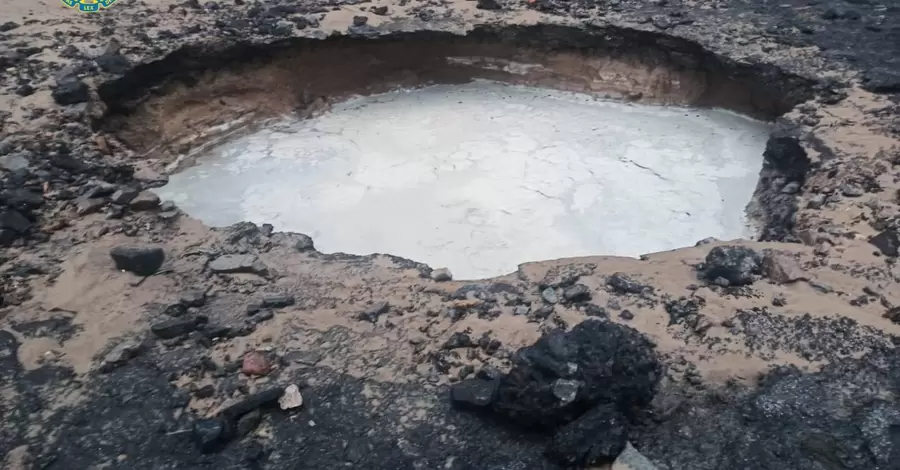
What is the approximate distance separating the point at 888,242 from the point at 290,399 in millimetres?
2846

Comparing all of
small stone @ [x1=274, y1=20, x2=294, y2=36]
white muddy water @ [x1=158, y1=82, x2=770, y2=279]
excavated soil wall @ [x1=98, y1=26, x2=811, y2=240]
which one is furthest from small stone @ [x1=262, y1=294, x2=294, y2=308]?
small stone @ [x1=274, y1=20, x2=294, y2=36]

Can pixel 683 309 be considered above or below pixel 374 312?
above

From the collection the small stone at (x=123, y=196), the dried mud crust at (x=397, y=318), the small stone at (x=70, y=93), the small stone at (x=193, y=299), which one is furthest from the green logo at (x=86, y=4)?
the small stone at (x=193, y=299)

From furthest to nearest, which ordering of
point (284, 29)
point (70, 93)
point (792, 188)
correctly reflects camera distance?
point (284, 29)
point (70, 93)
point (792, 188)

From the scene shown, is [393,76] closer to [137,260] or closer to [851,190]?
[137,260]

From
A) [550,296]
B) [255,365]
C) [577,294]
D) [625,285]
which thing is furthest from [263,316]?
[625,285]

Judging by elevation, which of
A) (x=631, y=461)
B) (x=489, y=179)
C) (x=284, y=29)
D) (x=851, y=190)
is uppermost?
(x=284, y=29)

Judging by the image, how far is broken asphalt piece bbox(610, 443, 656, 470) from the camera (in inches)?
96.7

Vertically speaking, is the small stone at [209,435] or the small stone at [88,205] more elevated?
the small stone at [88,205]

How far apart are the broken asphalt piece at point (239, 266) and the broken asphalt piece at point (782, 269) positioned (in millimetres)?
2324

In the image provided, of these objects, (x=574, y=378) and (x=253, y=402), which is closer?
(x=574, y=378)

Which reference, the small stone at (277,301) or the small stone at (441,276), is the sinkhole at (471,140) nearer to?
the small stone at (441,276)

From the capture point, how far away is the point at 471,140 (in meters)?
5.42

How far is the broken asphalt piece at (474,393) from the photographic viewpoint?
2.67m
